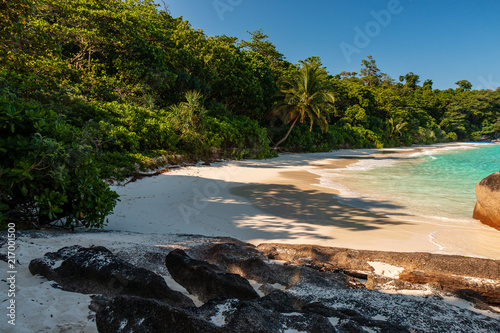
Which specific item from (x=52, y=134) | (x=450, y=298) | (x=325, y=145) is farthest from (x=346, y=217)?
(x=325, y=145)

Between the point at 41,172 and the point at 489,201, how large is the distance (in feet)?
27.9

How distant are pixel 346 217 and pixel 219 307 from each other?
5146 millimetres

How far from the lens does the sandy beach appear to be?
469 cm

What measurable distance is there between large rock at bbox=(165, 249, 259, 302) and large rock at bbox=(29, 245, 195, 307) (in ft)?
0.75

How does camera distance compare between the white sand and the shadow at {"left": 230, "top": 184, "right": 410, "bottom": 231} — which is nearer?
the white sand

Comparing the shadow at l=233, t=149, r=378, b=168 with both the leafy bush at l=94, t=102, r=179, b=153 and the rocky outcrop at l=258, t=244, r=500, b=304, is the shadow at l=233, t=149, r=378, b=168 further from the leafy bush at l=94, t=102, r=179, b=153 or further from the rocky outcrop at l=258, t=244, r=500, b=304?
the rocky outcrop at l=258, t=244, r=500, b=304

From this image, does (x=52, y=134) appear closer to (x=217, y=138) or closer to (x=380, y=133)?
(x=217, y=138)

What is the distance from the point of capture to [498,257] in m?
4.20

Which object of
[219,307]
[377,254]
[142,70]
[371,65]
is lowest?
[377,254]

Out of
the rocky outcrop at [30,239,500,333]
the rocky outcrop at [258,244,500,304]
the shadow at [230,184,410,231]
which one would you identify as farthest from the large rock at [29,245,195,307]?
the shadow at [230,184,410,231]

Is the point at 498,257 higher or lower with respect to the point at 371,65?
lower

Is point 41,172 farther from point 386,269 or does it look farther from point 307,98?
point 307,98

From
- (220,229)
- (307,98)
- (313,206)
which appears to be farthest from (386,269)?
(307,98)

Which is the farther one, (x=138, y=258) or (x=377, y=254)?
(x=377, y=254)
